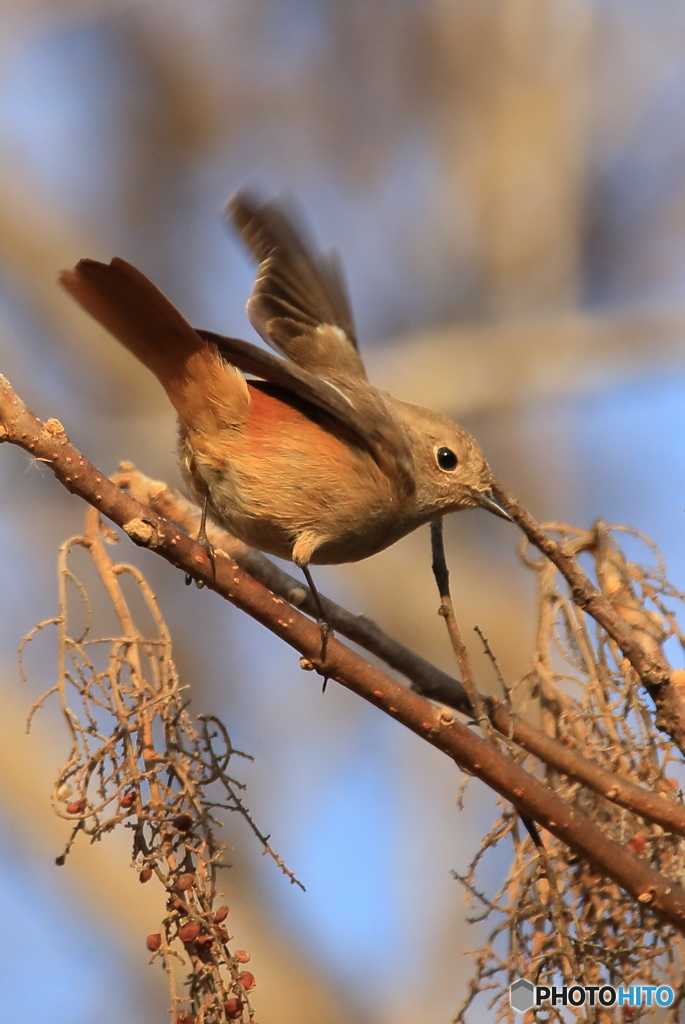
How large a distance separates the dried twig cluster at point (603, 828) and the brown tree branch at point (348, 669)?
8 cm

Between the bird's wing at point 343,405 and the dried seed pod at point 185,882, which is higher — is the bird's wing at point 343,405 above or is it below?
above

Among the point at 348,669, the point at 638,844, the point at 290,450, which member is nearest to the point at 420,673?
the point at 348,669

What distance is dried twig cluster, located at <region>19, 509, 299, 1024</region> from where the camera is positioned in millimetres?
1994

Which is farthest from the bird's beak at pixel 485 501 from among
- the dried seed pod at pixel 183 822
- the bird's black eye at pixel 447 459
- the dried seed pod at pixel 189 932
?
the dried seed pod at pixel 189 932

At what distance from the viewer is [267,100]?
8.51 meters

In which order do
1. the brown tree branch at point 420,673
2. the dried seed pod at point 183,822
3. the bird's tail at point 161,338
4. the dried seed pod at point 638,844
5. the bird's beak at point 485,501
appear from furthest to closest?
1. the bird's beak at point 485,501
2. the bird's tail at point 161,338
3. the dried seed pod at point 638,844
4. the brown tree branch at point 420,673
5. the dried seed pod at point 183,822

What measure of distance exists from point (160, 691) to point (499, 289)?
6.36 m

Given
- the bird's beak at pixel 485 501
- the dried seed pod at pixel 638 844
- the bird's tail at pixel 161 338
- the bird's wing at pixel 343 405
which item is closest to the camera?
the dried seed pod at pixel 638 844

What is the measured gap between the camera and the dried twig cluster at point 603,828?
2207 millimetres

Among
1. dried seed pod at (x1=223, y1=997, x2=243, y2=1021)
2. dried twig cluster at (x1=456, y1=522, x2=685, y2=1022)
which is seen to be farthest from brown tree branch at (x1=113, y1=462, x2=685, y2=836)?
dried seed pod at (x1=223, y1=997, x2=243, y2=1021)

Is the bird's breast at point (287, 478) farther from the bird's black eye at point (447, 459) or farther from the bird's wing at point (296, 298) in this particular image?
the bird's wing at point (296, 298)

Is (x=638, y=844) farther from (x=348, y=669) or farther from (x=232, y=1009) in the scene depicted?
(x=232, y=1009)

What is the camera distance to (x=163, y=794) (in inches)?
84.9

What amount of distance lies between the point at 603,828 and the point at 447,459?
1.26 m
